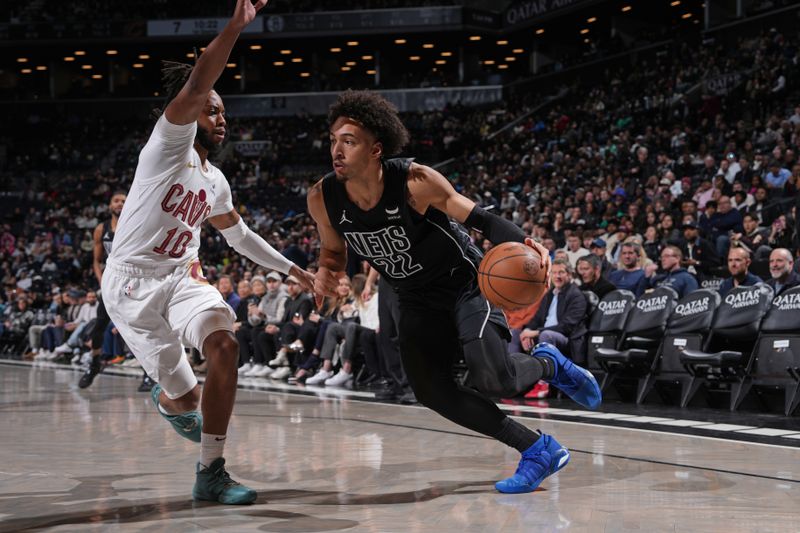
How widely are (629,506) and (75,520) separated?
6.96 ft

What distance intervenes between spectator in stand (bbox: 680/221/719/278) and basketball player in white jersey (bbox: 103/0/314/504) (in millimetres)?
6454

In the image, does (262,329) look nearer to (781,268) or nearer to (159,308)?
(781,268)

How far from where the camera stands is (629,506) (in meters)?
3.50

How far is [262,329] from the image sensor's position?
1116 centimetres

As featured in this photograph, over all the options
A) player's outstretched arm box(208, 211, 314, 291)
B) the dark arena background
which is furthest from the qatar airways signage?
player's outstretched arm box(208, 211, 314, 291)

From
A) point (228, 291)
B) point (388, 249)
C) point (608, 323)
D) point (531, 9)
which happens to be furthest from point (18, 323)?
point (531, 9)

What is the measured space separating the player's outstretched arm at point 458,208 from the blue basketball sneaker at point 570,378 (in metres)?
0.76

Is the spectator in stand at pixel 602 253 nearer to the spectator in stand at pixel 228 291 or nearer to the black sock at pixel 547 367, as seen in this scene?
the spectator in stand at pixel 228 291

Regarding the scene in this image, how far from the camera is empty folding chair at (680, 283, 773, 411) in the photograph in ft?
22.4

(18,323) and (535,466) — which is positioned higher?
(535,466)

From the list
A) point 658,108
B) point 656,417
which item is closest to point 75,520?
point 656,417

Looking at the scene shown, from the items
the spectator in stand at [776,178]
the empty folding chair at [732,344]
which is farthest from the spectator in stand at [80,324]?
the empty folding chair at [732,344]

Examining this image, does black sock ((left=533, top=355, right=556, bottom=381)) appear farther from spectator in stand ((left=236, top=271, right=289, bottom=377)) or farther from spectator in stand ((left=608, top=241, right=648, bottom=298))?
spectator in stand ((left=236, top=271, right=289, bottom=377))

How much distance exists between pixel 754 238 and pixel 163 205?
24.2 feet
